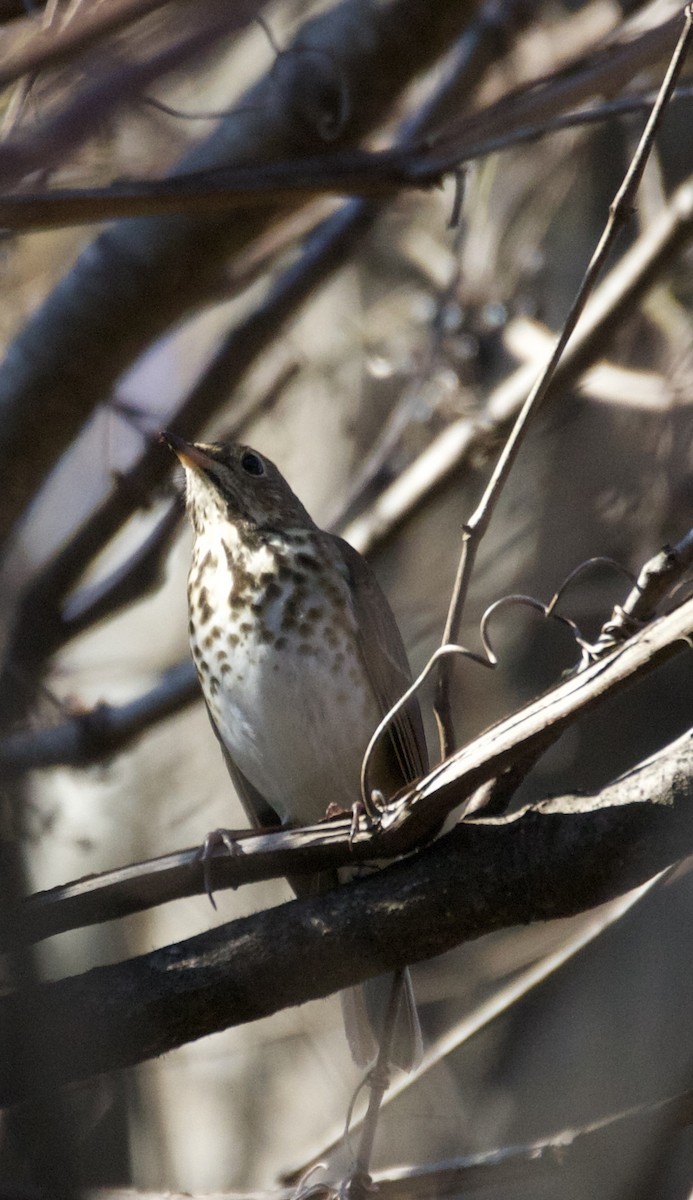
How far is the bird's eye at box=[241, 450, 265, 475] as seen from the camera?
4324mm

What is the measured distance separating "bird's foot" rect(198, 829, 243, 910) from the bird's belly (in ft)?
2.56

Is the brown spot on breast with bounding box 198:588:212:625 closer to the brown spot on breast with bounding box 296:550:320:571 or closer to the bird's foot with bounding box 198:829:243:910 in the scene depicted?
the brown spot on breast with bounding box 296:550:320:571

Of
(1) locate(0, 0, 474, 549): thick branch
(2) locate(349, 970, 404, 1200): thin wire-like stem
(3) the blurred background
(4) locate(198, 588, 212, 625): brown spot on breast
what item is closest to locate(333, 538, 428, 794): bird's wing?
(4) locate(198, 588, 212, 625): brown spot on breast

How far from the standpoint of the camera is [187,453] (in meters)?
4.14

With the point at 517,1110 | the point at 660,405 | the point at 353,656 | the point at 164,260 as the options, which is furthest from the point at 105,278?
the point at 517,1110

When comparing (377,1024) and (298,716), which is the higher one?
(298,716)

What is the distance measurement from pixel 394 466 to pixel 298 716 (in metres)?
1.73

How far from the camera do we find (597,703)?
233 cm

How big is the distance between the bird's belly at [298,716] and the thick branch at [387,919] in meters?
1.11

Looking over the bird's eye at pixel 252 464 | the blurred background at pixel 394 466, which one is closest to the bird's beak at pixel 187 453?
the bird's eye at pixel 252 464

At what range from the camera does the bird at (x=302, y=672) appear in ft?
12.6

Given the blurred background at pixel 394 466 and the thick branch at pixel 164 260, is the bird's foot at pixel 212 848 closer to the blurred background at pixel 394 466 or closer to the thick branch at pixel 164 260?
the blurred background at pixel 394 466

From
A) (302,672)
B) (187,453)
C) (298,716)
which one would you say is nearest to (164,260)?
(187,453)

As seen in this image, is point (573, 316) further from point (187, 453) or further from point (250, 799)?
point (250, 799)
